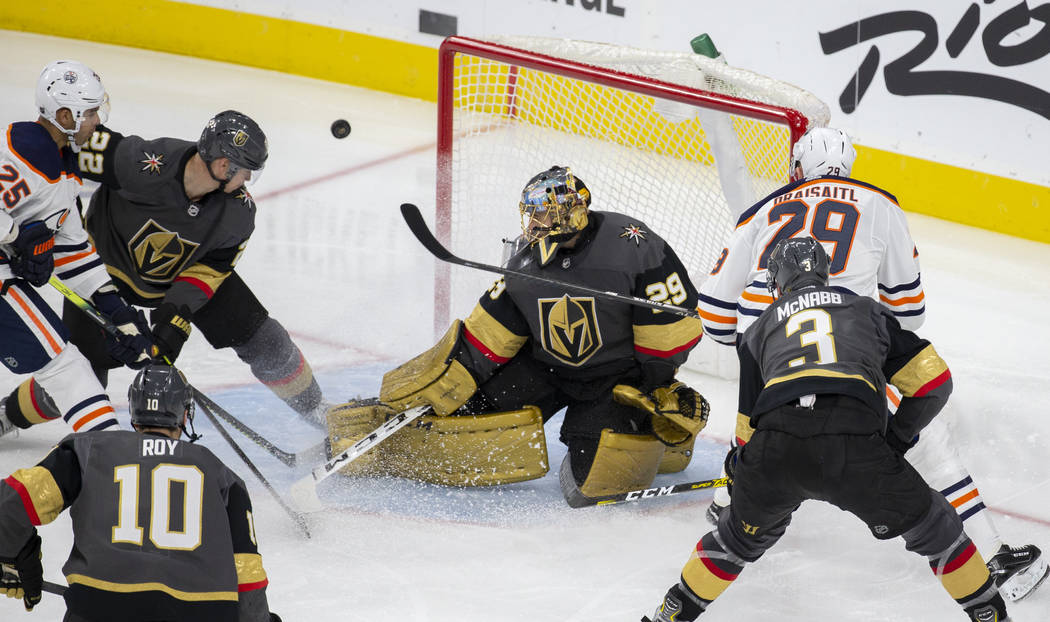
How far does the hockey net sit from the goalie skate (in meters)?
1.26

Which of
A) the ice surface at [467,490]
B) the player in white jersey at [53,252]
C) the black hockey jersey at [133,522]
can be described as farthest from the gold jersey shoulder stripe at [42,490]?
the player in white jersey at [53,252]

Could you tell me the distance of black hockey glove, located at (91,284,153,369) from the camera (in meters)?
3.23

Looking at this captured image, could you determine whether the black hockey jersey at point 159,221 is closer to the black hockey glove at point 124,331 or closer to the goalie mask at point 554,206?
the black hockey glove at point 124,331

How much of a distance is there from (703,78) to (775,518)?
167cm

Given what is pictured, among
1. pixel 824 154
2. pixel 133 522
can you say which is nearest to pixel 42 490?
pixel 133 522

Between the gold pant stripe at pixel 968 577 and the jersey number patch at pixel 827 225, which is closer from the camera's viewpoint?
the gold pant stripe at pixel 968 577

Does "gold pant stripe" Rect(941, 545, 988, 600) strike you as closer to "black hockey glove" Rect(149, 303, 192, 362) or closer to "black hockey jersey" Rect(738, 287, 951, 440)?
"black hockey jersey" Rect(738, 287, 951, 440)

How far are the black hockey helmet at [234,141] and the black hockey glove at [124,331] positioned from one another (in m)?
0.43

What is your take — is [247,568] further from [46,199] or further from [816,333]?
[46,199]

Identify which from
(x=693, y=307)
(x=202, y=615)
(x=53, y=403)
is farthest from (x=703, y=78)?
(x=202, y=615)

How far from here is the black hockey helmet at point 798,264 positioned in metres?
2.58

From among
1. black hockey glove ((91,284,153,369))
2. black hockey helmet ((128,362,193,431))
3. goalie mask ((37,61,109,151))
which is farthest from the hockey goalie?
black hockey helmet ((128,362,193,431))

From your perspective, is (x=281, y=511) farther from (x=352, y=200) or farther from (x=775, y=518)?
(x=352, y=200)

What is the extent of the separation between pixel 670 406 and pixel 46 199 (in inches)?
64.9
